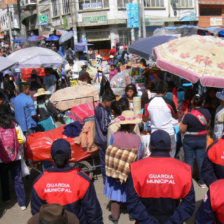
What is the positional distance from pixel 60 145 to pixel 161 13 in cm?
3131

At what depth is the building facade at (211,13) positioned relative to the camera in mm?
35125

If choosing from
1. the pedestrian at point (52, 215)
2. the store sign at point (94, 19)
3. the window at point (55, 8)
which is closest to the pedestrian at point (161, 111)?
the pedestrian at point (52, 215)

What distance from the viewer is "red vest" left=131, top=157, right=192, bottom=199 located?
271 cm

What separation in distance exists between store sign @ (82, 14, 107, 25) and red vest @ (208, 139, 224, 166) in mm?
27392

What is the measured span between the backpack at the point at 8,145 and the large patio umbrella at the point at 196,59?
2862 mm

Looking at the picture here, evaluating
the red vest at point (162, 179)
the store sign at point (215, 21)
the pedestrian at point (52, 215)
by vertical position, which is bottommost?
the red vest at point (162, 179)

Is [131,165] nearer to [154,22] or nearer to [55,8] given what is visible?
[154,22]

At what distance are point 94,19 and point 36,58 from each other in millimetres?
20658

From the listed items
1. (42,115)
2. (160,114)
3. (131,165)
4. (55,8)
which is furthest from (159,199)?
(55,8)

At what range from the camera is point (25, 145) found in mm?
5449

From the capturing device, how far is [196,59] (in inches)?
207

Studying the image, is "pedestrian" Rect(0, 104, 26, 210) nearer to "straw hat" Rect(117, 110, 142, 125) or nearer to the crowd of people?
the crowd of people

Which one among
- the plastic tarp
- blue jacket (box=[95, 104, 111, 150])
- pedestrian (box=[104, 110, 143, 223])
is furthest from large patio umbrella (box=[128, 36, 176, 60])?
pedestrian (box=[104, 110, 143, 223])

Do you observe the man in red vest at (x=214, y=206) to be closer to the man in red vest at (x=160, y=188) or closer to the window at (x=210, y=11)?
the man in red vest at (x=160, y=188)
